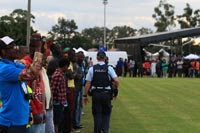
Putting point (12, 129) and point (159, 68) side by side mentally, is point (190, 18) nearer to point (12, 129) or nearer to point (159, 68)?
point (159, 68)

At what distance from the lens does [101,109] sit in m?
10.9

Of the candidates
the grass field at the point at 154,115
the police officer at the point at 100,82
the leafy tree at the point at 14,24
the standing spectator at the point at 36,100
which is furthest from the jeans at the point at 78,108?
the leafy tree at the point at 14,24

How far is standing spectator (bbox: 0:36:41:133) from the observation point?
537cm

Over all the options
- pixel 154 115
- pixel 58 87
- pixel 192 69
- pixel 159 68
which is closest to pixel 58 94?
pixel 58 87

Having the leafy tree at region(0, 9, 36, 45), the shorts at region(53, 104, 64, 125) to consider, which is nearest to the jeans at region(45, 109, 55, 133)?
the shorts at region(53, 104, 64, 125)

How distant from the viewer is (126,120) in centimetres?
1400

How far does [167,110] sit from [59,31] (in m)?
91.2

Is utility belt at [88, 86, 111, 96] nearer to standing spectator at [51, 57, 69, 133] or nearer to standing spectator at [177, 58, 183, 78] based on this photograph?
standing spectator at [51, 57, 69, 133]

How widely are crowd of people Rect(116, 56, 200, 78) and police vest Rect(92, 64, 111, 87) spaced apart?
3195 cm

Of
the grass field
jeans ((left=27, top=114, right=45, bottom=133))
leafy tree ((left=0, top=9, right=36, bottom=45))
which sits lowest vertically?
the grass field

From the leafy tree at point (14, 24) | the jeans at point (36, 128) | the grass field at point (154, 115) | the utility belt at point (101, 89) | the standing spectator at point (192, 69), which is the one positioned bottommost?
the grass field at point (154, 115)

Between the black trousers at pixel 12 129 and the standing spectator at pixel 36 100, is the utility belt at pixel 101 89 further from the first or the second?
the black trousers at pixel 12 129

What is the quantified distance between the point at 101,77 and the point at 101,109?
79 centimetres

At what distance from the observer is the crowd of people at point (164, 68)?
4328cm
